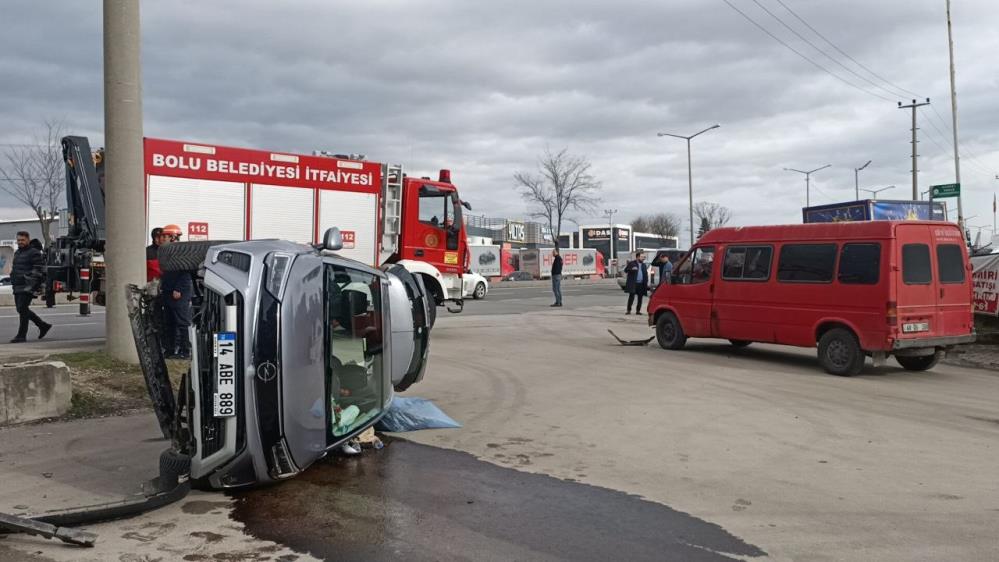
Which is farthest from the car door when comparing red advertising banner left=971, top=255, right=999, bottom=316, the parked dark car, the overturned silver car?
the parked dark car

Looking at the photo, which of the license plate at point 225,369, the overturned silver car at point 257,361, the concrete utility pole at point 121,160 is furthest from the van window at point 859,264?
the concrete utility pole at point 121,160

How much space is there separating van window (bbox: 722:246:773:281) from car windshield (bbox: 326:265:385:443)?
7638 mm

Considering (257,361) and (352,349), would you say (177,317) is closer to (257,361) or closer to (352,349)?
(352,349)

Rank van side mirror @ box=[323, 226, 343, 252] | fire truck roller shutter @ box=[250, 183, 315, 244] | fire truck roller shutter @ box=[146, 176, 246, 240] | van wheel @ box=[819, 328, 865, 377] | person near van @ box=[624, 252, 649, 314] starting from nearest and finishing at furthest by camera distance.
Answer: van side mirror @ box=[323, 226, 343, 252], van wheel @ box=[819, 328, 865, 377], fire truck roller shutter @ box=[146, 176, 246, 240], fire truck roller shutter @ box=[250, 183, 315, 244], person near van @ box=[624, 252, 649, 314]

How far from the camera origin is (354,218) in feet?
46.3

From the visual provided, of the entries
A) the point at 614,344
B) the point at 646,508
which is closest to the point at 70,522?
the point at 646,508

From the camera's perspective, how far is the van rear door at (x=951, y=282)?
1062 cm

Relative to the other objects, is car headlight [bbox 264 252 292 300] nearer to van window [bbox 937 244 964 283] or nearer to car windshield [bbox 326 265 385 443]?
car windshield [bbox 326 265 385 443]

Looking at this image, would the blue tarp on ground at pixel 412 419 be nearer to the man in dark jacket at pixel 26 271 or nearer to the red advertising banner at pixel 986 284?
the man in dark jacket at pixel 26 271

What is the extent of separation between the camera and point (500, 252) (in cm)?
5716

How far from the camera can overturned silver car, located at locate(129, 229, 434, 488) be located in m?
4.38

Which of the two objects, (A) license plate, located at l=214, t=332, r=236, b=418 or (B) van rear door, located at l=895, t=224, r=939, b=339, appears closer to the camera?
(A) license plate, located at l=214, t=332, r=236, b=418

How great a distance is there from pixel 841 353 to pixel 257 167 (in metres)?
9.53

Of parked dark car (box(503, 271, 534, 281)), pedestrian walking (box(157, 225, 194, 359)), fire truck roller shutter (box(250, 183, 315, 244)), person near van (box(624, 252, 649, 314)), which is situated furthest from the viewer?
parked dark car (box(503, 271, 534, 281))
